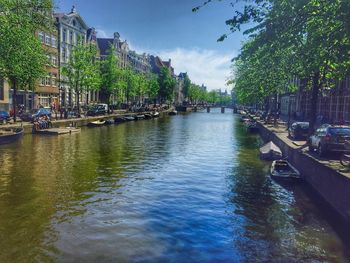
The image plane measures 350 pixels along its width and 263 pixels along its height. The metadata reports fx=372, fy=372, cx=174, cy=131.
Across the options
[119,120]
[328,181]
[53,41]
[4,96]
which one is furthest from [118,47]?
[328,181]

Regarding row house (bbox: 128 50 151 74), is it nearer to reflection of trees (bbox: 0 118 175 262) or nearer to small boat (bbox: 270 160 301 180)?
reflection of trees (bbox: 0 118 175 262)

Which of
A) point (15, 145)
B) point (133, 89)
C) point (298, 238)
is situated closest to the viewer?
point (298, 238)

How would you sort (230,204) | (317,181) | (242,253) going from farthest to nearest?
(317,181), (230,204), (242,253)

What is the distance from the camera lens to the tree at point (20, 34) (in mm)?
39781

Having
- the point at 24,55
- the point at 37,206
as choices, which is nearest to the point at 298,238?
the point at 37,206

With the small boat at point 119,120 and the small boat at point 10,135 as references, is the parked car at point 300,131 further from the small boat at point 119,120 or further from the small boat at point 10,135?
the small boat at point 119,120

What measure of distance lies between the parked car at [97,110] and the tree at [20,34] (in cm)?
2404

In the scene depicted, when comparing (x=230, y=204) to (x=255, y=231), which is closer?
(x=255, y=231)

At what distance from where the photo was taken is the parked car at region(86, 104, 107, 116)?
225 ft

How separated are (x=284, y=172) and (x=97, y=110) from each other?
52.3 m

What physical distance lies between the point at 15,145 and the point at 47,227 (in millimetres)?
22571

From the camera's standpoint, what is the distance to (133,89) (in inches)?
3809

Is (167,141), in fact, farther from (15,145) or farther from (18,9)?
(18,9)

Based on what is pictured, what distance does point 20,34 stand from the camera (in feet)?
135
